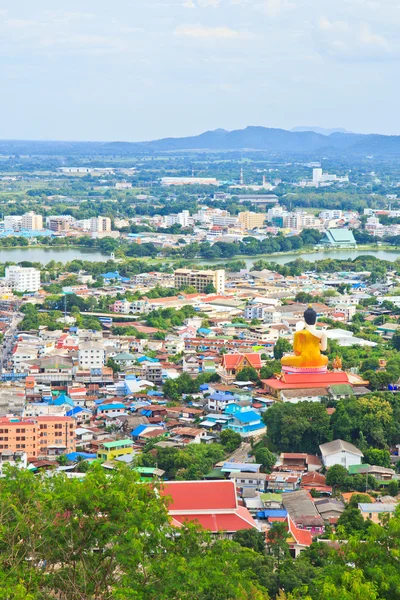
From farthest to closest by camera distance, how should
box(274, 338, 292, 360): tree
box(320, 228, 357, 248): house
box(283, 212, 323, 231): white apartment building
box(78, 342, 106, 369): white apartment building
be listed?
box(283, 212, 323, 231): white apartment building → box(320, 228, 357, 248): house → box(274, 338, 292, 360): tree → box(78, 342, 106, 369): white apartment building

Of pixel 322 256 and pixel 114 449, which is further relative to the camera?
pixel 322 256

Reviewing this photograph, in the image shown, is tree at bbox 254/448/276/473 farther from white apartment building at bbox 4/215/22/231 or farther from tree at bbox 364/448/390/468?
white apartment building at bbox 4/215/22/231

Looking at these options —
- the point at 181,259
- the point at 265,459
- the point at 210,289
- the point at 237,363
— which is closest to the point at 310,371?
the point at 265,459

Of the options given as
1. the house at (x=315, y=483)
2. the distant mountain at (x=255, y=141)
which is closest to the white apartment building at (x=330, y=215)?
the house at (x=315, y=483)

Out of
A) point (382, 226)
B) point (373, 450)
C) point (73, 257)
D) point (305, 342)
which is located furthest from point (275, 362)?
point (382, 226)

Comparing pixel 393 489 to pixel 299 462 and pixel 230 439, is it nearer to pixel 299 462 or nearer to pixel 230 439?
pixel 299 462

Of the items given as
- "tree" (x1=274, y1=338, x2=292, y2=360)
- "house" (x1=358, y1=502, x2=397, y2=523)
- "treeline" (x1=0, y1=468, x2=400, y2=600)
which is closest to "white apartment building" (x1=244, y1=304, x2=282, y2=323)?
"tree" (x1=274, y1=338, x2=292, y2=360)

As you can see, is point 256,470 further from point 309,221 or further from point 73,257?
point 309,221
